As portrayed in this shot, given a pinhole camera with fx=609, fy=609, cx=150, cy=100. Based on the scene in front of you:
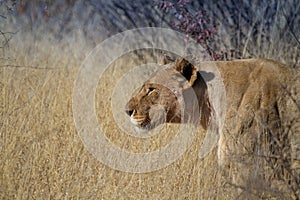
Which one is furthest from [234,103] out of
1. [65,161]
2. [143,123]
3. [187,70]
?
[65,161]

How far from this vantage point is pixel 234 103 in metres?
4.27

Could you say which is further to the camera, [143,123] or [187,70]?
[143,123]

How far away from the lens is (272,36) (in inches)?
278

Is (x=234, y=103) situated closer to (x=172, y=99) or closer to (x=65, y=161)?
(x=172, y=99)

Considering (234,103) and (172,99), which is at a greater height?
(234,103)

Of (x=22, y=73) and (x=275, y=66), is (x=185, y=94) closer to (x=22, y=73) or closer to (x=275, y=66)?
(x=275, y=66)

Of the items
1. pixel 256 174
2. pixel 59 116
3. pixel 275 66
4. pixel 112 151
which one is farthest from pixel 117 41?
pixel 256 174

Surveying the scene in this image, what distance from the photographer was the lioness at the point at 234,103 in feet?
12.9

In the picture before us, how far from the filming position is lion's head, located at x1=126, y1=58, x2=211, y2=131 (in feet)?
14.9

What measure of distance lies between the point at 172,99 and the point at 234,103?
1.94 ft

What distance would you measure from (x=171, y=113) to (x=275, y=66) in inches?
34.5

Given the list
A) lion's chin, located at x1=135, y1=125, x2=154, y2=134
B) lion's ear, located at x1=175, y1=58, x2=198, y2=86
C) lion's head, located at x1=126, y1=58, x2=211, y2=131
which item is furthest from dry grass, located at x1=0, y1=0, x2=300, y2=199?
lion's ear, located at x1=175, y1=58, x2=198, y2=86

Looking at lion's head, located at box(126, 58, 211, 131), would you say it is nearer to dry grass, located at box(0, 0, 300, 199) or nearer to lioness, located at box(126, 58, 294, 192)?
lioness, located at box(126, 58, 294, 192)

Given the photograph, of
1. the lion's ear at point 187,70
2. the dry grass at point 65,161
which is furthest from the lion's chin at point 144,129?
the lion's ear at point 187,70
